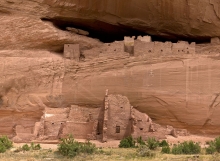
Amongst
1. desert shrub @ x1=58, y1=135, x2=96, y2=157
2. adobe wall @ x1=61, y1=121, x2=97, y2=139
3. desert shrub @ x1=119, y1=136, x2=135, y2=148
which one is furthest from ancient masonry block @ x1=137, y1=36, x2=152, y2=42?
desert shrub @ x1=58, y1=135, x2=96, y2=157

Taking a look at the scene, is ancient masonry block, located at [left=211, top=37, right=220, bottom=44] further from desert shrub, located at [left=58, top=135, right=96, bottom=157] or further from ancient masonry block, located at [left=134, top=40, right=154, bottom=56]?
desert shrub, located at [left=58, top=135, right=96, bottom=157]

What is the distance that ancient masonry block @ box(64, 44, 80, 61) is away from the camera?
15.3 m

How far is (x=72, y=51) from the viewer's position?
15.4 meters

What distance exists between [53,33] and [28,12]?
3.48 ft

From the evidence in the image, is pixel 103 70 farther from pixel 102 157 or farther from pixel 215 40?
pixel 102 157

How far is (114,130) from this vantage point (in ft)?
45.3

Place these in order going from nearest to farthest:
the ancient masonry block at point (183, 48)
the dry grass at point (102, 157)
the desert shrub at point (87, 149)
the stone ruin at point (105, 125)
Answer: the dry grass at point (102, 157), the desert shrub at point (87, 149), the stone ruin at point (105, 125), the ancient masonry block at point (183, 48)

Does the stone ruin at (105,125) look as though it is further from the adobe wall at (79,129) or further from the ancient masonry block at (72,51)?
the ancient masonry block at (72,51)

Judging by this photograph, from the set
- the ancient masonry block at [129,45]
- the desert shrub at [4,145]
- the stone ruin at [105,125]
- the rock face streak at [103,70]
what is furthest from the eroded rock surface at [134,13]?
the desert shrub at [4,145]

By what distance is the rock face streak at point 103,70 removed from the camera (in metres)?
14.5

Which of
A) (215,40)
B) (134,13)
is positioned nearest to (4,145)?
(134,13)

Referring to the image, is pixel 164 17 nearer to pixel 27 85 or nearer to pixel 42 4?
pixel 42 4

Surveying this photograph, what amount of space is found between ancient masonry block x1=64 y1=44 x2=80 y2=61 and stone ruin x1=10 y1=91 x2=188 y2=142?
206 centimetres

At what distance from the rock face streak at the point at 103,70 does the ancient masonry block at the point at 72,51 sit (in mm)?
189
